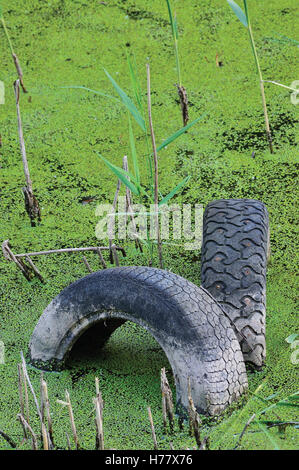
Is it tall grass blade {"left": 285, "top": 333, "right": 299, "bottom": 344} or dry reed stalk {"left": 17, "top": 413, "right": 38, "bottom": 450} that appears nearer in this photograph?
dry reed stalk {"left": 17, "top": 413, "right": 38, "bottom": 450}

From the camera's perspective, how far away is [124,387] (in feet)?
8.71

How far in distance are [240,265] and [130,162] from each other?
1220 millimetres

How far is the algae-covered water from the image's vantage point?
102 inches

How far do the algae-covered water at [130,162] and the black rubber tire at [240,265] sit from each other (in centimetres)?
12

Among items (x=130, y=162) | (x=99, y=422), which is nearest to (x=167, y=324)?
(x=99, y=422)

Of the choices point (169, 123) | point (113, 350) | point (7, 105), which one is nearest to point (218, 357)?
point (113, 350)

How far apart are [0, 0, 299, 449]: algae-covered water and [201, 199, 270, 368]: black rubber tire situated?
12 centimetres

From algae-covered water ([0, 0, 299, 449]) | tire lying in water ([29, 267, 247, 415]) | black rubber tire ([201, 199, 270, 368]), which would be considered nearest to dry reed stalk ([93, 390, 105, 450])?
algae-covered water ([0, 0, 299, 449])

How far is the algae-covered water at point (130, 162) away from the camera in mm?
2602

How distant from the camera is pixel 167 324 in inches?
97.1

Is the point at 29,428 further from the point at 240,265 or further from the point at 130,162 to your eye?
the point at 130,162

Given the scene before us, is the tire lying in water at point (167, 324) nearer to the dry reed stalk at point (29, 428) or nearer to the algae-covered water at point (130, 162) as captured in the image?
the algae-covered water at point (130, 162)

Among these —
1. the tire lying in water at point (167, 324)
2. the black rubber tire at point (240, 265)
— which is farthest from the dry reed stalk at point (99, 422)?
the black rubber tire at point (240, 265)

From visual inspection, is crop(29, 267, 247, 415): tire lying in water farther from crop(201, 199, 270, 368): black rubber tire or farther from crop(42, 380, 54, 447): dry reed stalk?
crop(42, 380, 54, 447): dry reed stalk
